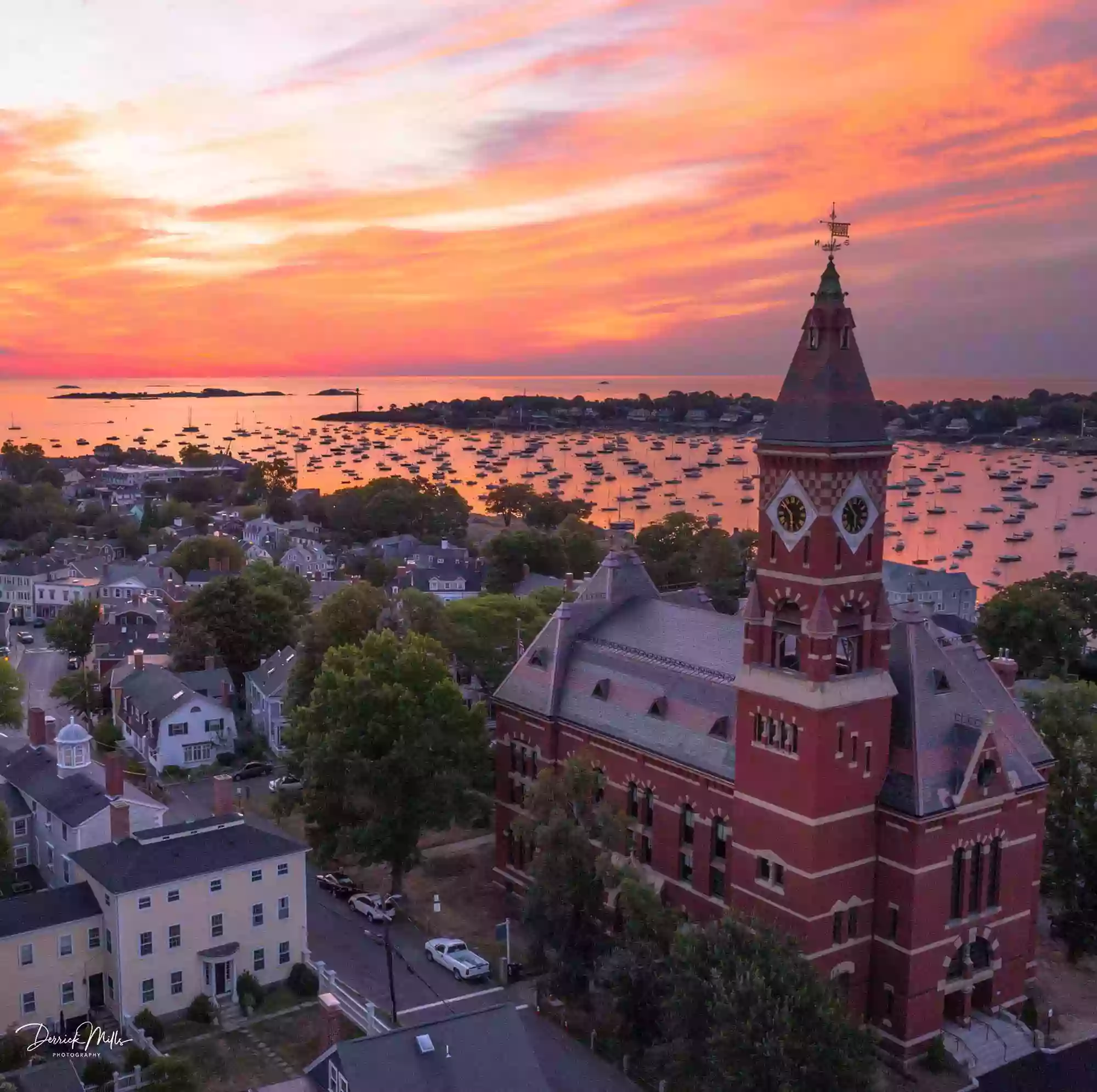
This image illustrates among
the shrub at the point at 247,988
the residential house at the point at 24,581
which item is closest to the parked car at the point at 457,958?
the shrub at the point at 247,988

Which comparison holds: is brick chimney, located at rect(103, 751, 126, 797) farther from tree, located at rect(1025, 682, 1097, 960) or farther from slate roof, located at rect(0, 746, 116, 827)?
tree, located at rect(1025, 682, 1097, 960)

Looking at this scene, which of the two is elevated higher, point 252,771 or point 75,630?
point 75,630

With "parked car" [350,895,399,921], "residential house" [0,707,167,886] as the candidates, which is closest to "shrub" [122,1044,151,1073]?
"residential house" [0,707,167,886]

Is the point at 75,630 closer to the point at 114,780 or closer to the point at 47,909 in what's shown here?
the point at 114,780

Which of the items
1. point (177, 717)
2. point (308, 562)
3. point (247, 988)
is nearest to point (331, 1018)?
point (247, 988)

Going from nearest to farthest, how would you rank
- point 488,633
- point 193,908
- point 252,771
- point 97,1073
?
point 97,1073
point 193,908
point 252,771
point 488,633

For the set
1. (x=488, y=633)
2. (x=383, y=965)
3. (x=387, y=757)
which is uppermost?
(x=387, y=757)
